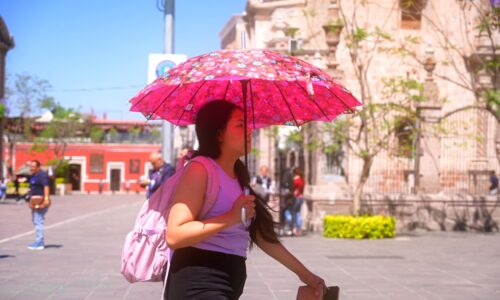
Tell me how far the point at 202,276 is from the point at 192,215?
0.28m

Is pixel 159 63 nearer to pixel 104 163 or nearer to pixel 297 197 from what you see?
pixel 297 197

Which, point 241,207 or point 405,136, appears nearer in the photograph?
point 241,207

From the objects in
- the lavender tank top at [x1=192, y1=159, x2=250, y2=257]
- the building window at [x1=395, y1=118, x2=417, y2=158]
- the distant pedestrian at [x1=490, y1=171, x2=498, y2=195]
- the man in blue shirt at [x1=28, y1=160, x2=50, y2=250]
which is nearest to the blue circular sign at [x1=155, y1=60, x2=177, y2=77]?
the man in blue shirt at [x1=28, y1=160, x2=50, y2=250]

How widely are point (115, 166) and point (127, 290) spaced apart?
54700mm

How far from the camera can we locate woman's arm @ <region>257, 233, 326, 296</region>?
3.43 metres

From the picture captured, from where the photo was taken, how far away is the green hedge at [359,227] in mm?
15297

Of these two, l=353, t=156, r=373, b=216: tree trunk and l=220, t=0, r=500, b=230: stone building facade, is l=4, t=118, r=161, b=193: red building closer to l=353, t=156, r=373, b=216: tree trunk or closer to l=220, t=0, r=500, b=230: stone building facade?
l=220, t=0, r=500, b=230: stone building facade

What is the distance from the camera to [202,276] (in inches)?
120

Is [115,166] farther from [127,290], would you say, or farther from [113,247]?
[127,290]

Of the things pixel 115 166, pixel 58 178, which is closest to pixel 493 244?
pixel 58 178

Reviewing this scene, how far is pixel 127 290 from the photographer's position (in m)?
8.16

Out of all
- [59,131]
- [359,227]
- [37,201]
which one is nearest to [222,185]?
[37,201]

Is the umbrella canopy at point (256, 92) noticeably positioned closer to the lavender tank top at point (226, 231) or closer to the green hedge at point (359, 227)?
the lavender tank top at point (226, 231)

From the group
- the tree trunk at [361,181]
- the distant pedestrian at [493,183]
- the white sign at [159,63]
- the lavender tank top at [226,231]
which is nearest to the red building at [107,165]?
the distant pedestrian at [493,183]
